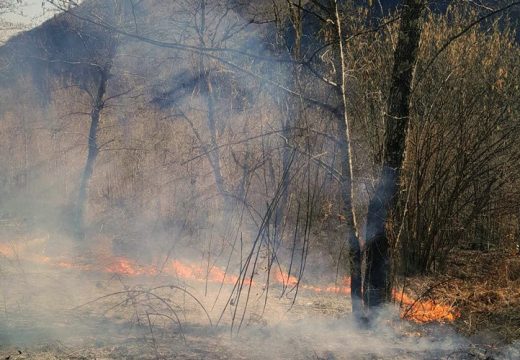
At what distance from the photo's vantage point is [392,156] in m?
4.27

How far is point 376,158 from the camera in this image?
178 inches

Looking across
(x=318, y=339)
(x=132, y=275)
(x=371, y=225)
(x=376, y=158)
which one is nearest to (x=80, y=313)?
(x=132, y=275)

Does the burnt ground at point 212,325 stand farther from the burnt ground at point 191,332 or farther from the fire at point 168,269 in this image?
the fire at point 168,269

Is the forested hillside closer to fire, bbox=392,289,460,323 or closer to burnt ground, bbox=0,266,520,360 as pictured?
fire, bbox=392,289,460,323

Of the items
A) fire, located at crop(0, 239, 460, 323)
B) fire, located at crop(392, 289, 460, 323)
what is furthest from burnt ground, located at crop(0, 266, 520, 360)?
fire, located at crop(0, 239, 460, 323)

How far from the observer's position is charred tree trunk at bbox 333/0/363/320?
13.2ft

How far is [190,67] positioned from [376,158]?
5468mm

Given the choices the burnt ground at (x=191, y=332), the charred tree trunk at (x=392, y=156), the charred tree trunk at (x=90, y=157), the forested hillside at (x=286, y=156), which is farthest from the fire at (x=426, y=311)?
the charred tree trunk at (x=90, y=157)

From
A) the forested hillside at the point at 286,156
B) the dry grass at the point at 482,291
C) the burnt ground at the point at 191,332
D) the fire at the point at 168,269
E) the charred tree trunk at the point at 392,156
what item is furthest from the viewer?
the fire at the point at 168,269

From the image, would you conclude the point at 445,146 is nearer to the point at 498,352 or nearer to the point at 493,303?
the point at 493,303

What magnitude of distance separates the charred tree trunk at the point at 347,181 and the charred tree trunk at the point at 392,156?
0.12 m

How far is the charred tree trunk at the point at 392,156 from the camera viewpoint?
4188mm

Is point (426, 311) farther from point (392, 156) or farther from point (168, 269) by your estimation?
point (168, 269)

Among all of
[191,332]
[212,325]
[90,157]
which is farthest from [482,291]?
[90,157]
